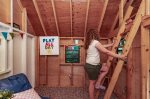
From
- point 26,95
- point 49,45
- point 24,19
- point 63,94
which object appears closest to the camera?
point 26,95

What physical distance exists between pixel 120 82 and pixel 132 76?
3.51 feet

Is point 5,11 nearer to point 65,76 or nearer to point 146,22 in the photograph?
point 146,22

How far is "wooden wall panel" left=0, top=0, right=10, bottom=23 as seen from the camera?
10.3 ft

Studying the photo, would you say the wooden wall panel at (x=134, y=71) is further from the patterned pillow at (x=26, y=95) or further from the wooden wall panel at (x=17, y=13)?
the wooden wall panel at (x=17, y=13)

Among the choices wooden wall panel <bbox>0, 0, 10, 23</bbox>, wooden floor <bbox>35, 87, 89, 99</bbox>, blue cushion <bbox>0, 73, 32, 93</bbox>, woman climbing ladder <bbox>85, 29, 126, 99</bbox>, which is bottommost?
wooden floor <bbox>35, 87, 89, 99</bbox>

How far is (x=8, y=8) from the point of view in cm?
332

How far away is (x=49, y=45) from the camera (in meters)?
5.43

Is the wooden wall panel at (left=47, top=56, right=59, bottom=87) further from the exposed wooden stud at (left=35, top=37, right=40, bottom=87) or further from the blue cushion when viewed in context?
the blue cushion

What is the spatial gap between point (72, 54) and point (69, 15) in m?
1.38

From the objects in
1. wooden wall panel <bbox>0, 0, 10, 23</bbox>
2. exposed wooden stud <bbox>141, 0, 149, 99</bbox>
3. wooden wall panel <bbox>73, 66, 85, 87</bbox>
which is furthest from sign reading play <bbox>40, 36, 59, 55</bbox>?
exposed wooden stud <bbox>141, 0, 149, 99</bbox>

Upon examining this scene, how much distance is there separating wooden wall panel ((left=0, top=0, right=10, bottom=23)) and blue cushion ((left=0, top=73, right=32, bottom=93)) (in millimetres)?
1084

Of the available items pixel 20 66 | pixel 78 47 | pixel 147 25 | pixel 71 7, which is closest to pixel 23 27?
pixel 20 66

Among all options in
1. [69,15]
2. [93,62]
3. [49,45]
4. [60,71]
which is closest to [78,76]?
[60,71]

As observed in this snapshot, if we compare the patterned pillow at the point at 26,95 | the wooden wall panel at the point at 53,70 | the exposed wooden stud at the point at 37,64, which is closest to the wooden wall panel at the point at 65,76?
the wooden wall panel at the point at 53,70
